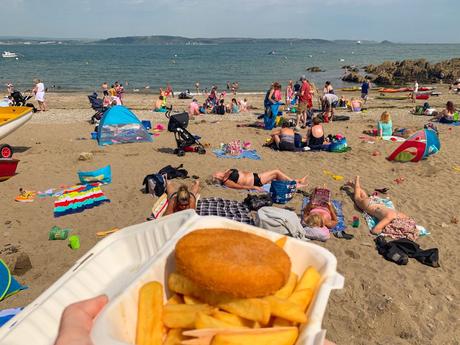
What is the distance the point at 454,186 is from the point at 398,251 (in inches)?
178

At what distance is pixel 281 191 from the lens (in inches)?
319

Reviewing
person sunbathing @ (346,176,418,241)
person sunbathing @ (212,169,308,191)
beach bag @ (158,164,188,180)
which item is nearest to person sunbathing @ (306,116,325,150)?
person sunbathing @ (212,169,308,191)

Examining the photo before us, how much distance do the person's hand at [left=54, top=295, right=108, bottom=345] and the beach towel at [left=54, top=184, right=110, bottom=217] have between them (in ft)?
20.3

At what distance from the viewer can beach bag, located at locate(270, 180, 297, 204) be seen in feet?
26.6

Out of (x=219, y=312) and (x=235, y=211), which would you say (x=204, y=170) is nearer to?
(x=235, y=211)

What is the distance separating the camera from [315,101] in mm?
→ 24375

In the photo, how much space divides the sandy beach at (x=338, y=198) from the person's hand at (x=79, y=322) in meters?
3.40

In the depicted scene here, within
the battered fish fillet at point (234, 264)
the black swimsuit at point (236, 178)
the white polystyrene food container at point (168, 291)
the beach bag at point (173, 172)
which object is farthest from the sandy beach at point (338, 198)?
the battered fish fillet at point (234, 264)

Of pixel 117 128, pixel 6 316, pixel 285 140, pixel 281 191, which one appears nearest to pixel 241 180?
pixel 281 191

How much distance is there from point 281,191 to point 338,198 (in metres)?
1.51

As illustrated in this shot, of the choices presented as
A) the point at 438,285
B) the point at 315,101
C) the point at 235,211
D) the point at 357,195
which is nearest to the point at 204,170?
the point at 235,211

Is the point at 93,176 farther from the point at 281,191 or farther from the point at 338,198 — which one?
the point at 338,198

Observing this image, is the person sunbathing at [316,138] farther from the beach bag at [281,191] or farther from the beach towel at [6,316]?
the beach towel at [6,316]

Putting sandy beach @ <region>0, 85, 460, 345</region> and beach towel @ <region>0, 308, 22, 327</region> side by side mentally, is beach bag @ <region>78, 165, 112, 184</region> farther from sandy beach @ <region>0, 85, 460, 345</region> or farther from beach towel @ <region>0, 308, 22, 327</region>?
beach towel @ <region>0, 308, 22, 327</region>
